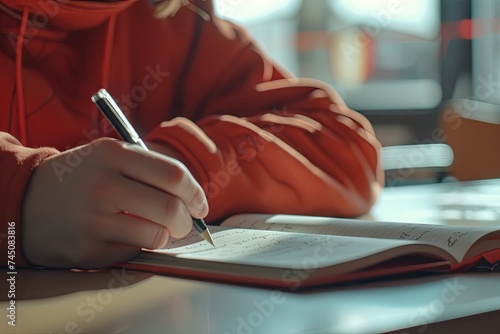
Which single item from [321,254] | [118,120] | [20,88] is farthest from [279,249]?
[20,88]

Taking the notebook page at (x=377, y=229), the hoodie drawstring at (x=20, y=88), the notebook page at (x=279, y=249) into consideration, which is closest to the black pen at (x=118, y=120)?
the notebook page at (x=279, y=249)

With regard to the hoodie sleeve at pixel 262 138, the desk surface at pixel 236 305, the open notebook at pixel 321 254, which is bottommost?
the hoodie sleeve at pixel 262 138

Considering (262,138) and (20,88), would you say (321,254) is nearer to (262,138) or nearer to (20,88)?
(262,138)

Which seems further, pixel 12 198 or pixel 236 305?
pixel 12 198

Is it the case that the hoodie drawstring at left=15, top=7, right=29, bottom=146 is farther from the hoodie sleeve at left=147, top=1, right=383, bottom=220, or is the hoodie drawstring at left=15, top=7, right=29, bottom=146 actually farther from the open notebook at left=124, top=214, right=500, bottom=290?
the open notebook at left=124, top=214, right=500, bottom=290

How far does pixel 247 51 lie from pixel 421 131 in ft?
5.92

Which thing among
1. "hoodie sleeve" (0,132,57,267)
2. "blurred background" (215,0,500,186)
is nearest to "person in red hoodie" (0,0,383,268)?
"hoodie sleeve" (0,132,57,267)

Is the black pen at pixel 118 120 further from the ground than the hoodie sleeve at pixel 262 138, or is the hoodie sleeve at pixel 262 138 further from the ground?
the black pen at pixel 118 120

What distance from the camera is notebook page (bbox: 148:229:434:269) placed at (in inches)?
19.5

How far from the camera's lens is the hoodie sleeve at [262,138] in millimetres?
779

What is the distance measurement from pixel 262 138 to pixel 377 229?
0.22 metres

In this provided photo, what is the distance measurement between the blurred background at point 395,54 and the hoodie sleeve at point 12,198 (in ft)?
5.58

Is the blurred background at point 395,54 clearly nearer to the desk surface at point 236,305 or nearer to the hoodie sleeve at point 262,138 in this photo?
the hoodie sleeve at point 262,138

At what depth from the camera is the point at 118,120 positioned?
59cm
